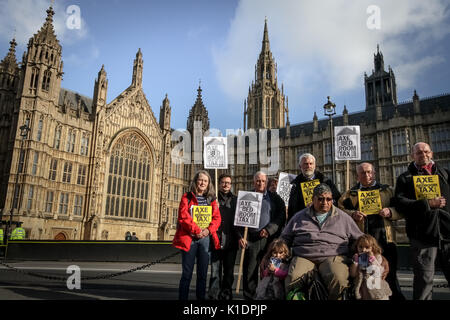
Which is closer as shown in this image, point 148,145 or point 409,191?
point 409,191

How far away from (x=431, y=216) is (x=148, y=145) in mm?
32856

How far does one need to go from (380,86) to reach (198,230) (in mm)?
47092

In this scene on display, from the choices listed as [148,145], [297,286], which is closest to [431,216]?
[297,286]

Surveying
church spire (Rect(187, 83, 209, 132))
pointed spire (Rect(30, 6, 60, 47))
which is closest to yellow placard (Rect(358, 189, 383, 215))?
pointed spire (Rect(30, 6, 60, 47))

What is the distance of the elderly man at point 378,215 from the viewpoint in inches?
189

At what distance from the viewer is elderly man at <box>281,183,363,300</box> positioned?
3.94 meters

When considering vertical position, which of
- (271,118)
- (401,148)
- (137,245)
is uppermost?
(271,118)

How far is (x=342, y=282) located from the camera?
12.4 ft

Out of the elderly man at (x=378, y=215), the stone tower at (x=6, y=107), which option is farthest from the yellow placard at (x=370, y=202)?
the stone tower at (x=6, y=107)

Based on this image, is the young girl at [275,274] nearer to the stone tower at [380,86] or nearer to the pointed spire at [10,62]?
the pointed spire at [10,62]

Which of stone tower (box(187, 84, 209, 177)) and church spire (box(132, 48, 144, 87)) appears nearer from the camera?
church spire (box(132, 48, 144, 87))

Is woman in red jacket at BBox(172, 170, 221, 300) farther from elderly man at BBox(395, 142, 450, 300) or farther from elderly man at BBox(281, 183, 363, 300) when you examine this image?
elderly man at BBox(395, 142, 450, 300)

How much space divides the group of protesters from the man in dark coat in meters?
0.02
